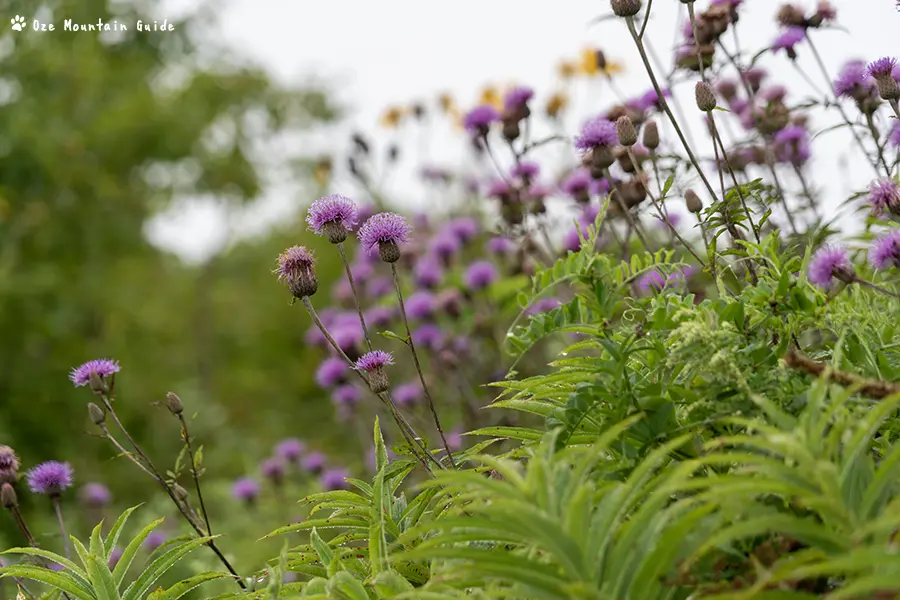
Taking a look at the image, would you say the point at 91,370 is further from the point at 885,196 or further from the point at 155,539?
the point at 885,196

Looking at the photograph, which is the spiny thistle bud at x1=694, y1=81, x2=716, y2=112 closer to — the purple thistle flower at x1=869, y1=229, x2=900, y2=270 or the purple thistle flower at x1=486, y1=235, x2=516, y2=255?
the purple thistle flower at x1=869, y1=229, x2=900, y2=270

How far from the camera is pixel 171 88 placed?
420 inches

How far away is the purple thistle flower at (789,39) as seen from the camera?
8.95 ft

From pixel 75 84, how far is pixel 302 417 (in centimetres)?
421

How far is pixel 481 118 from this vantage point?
11.2 ft

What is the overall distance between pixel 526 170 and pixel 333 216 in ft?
5.54

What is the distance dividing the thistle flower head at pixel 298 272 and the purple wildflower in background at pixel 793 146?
2.01 m

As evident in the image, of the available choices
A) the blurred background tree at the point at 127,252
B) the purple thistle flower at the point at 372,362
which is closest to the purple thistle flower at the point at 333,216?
the purple thistle flower at the point at 372,362

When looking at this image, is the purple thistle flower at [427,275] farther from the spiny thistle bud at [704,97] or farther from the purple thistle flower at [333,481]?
the spiny thistle bud at [704,97]

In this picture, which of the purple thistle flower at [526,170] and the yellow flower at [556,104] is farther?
the yellow flower at [556,104]

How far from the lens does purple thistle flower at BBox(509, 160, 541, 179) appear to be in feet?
11.5

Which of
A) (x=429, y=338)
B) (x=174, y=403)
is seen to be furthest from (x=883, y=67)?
(x=429, y=338)

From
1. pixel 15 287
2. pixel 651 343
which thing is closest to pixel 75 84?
pixel 15 287

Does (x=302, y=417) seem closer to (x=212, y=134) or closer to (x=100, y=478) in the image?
(x=100, y=478)
